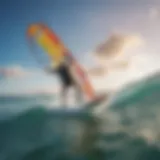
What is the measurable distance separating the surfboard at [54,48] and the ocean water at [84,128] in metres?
0.11

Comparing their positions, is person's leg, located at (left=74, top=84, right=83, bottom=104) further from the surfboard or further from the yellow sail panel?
the yellow sail panel

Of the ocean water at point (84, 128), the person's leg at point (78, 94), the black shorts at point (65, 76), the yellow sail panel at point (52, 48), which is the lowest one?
the ocean water at point (84, 128)

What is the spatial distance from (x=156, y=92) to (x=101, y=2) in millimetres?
372

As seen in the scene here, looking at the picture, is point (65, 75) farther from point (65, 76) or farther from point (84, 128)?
point (84, 128)

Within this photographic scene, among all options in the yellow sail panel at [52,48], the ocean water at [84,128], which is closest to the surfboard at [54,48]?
the yellow sail panel at [52,48]

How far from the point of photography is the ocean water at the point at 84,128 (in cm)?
125

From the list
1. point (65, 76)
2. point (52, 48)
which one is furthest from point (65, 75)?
point (52, 48)

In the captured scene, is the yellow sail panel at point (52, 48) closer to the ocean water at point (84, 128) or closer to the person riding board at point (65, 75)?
the person riding board at point (65, 75)

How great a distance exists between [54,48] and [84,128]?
30 cm

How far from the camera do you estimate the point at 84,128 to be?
1281 mm

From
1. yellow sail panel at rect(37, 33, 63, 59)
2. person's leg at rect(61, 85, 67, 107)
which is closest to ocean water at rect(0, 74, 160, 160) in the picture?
person's leg at rect(61, 85, 67, 107)

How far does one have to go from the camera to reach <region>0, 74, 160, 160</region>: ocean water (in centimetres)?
125

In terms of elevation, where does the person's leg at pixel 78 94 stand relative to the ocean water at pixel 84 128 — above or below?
above

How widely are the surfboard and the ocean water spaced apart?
11 centimetres
